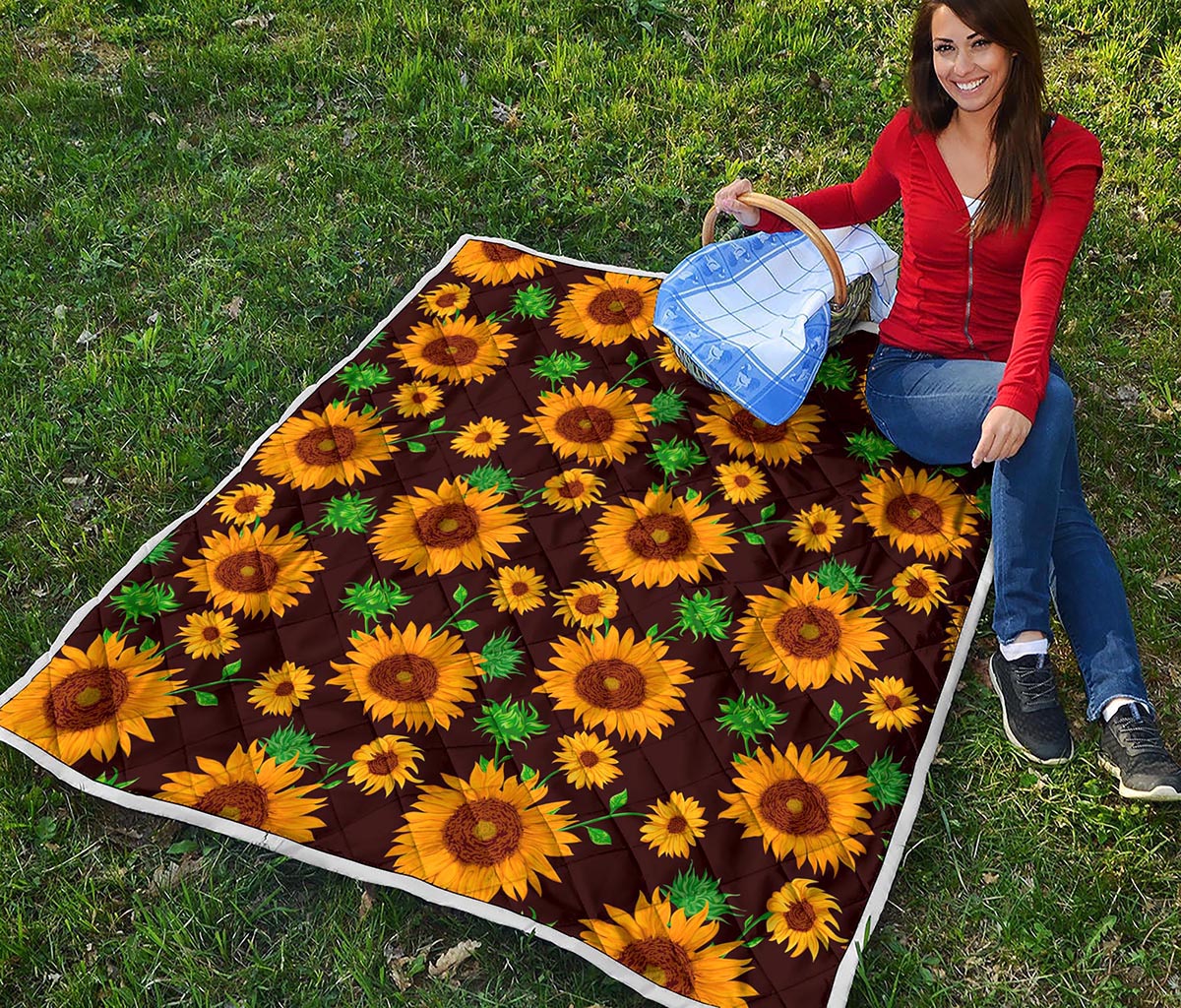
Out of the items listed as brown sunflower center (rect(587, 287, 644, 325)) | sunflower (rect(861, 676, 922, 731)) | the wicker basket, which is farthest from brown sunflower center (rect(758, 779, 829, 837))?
brown sunflower center (rect(587, 287, 644, 325))

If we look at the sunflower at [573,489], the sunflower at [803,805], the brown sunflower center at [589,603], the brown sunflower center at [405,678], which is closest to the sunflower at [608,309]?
the sunflower at [573,489]

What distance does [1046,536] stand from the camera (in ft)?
7.87

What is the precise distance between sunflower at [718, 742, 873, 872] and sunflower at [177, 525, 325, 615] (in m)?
1.09

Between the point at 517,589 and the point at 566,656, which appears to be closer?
the point at 566,656

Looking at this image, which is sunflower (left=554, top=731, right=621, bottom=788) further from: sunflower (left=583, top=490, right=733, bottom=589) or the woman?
the woman

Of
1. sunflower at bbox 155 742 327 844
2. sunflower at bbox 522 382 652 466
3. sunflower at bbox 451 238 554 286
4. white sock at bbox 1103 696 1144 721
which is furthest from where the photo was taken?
sunflower at bbox 451 238 554 286

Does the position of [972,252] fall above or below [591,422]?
above

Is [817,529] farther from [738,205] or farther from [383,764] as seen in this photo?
[383,764]

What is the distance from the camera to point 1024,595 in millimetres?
2420

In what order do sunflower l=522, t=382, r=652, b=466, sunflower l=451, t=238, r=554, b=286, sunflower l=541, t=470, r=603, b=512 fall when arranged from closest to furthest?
sunflower l=541, t=470, r=603, b=512 < sunflower l=522, t=382, r=652, b=466 < sunflower l=451, t=238, r=554, b=286

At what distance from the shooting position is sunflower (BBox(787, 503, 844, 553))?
2.70 meters

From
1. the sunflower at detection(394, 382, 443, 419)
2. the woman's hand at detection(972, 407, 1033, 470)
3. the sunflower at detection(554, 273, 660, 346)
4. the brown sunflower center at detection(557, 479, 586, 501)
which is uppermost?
the woman's hand at detection(972, 407, 1033, 470)

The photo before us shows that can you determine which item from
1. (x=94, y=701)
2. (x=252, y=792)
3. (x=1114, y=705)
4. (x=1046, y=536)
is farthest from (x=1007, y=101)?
(x=94, y=701)

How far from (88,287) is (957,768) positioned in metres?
2.79
